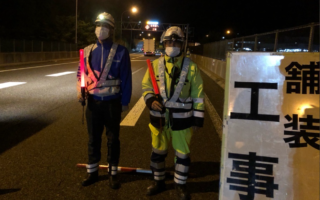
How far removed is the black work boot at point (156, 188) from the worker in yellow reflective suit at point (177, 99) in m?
0.29

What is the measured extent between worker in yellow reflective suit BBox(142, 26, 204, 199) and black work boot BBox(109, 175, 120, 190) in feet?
2.59

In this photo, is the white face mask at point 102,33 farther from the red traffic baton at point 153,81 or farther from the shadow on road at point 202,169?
the shadow on road at point 202,169

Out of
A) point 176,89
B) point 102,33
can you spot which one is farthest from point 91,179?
point 102,33

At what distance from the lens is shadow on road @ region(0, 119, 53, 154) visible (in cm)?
559

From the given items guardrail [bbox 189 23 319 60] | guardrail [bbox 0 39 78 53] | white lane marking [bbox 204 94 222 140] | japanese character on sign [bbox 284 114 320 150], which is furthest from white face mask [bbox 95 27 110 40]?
guardrail [bbox 0 39 78 53]

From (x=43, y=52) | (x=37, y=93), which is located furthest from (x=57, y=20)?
(x=37, y=93)

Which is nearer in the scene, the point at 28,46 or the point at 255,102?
the point at 255,102

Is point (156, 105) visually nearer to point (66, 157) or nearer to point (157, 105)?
point (157, 105)

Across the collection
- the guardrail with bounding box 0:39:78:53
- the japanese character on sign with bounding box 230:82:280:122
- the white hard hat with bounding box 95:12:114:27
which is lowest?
the japanese character on sign with bounding box 230:82:280:122

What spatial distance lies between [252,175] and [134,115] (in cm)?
570

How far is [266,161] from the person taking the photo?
2.56 meters

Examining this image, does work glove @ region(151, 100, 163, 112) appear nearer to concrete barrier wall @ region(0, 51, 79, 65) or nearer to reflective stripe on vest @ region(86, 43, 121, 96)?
reflective stripe on vest @ region(86, 43, 121, 96)

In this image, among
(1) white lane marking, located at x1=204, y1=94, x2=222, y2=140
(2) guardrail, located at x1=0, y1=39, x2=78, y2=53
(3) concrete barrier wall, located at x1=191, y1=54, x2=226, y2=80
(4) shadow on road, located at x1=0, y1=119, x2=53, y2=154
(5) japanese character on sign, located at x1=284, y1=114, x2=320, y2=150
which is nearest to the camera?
(5) japanese character on sign, located at x1=284, y1=114, x2=320, y2=150

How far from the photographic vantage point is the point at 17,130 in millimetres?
6340
